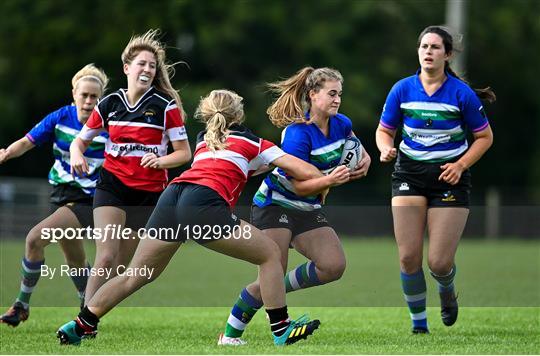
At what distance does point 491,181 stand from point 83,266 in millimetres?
25198

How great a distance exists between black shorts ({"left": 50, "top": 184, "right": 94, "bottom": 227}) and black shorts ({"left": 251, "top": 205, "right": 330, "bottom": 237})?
1.69 m

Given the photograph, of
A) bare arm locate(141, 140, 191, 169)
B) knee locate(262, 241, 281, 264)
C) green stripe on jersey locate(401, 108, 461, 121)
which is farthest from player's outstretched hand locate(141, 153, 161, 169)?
green stripe on jersey locate(401, 108, 461, 121)

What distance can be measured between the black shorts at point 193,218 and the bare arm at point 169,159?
0.44 meters

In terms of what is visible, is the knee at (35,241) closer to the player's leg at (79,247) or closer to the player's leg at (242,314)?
the player's leg at (79,247)

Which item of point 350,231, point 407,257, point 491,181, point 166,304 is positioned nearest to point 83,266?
point 166,304

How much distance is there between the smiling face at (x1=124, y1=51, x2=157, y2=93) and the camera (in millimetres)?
7094

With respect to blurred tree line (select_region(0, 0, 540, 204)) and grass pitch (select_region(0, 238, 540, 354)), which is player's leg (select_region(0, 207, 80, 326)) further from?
blurred tree line (select_region(0, 0, 540, 204))

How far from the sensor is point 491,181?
32.1m

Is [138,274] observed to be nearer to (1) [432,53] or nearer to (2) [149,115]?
(2) [149,115]

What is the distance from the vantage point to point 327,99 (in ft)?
22.8

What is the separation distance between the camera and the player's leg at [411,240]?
732 cm

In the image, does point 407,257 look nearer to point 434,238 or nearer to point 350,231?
point 434,238

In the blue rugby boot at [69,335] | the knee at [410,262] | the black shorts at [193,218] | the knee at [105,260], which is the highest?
the black shorts at [193,218]

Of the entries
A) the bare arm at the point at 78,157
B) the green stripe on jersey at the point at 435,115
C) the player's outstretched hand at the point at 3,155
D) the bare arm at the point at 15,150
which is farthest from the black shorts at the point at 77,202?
the green stripe on jersey at the point at 435,115
